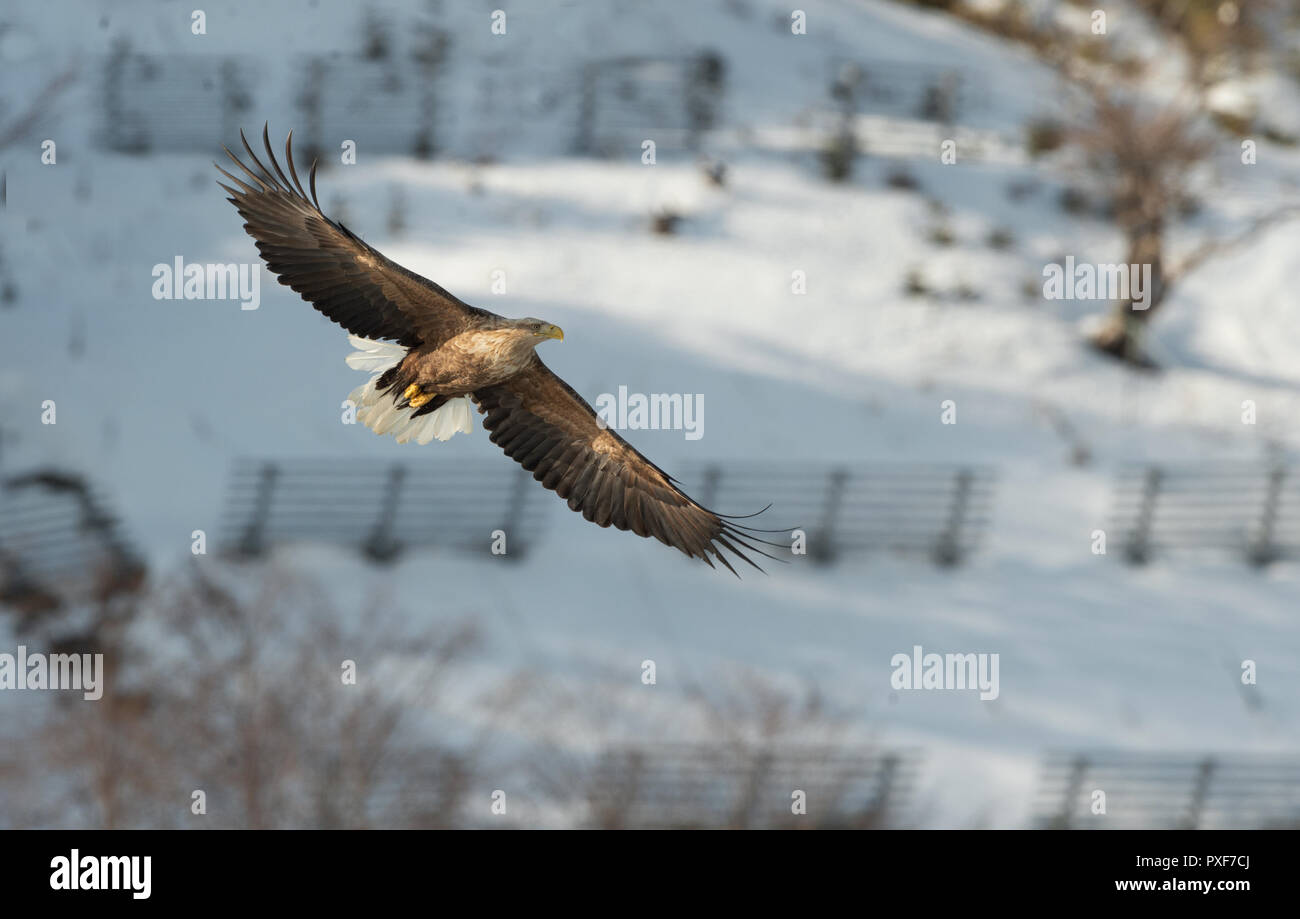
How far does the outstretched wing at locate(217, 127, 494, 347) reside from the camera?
252 inches

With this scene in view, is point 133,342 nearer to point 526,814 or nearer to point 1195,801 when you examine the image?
point 526,814

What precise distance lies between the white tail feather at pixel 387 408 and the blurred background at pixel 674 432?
10.4m

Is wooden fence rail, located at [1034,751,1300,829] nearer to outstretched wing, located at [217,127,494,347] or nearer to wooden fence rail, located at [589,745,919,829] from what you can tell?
wooden fence rail, located at [589,745,919,829]

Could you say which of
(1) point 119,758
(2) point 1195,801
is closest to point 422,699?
(1) point 119,758

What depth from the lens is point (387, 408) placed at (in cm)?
672

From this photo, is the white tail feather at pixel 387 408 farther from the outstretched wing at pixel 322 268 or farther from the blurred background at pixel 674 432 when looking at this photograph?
the blurred background at pixel 674 432

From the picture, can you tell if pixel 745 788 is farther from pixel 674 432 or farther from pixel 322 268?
pixel 322 268

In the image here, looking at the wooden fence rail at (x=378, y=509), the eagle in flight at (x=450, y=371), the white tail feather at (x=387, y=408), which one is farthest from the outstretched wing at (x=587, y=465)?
the wooden fence rail at (x=378, y=509)

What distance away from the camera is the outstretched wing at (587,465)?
6.89 m

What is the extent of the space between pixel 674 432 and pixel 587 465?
14674 mm

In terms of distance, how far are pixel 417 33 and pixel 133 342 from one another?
7151 mm

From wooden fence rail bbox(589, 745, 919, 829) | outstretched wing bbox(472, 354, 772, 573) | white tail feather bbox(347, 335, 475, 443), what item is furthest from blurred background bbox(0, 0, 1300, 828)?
white tail feather bbox(347, 335, 475, 443)

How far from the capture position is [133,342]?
2141 centimetres
